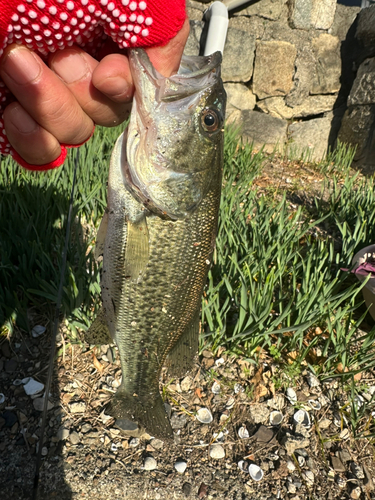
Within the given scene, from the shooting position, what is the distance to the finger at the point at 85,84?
1117mm

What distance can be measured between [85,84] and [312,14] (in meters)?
4.98

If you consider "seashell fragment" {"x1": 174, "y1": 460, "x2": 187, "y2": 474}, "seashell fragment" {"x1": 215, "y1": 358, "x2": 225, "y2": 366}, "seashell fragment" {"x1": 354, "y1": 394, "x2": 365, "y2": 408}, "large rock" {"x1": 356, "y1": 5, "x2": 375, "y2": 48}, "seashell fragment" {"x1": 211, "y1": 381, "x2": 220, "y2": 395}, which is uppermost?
"large rock" {"x1": 356, "y1": 5, "x2": 375, "y2": 48}

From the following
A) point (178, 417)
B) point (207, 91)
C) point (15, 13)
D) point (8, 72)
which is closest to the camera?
point (15, 13)

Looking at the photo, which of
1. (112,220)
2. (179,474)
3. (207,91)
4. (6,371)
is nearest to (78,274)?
(6,371)

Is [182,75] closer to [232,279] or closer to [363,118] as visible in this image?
[232,279]

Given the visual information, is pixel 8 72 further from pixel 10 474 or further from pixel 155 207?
pixel 10 474

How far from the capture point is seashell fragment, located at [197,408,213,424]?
194 centimetres

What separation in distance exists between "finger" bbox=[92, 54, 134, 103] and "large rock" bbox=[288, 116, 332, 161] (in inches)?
186

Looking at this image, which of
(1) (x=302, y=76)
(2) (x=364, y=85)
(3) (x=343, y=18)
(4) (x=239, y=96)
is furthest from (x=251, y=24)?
(2) (x=364, y=85)

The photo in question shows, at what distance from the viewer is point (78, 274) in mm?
2018

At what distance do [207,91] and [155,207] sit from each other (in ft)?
1.29

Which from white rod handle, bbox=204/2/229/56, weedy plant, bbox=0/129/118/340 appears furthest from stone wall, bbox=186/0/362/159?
weedy plant, bbox=0/129/118/340

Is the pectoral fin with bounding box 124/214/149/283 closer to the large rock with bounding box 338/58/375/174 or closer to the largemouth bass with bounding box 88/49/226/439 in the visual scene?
the largemouth bass with bounding box 88/49/226/439

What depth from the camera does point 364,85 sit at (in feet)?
16.6
